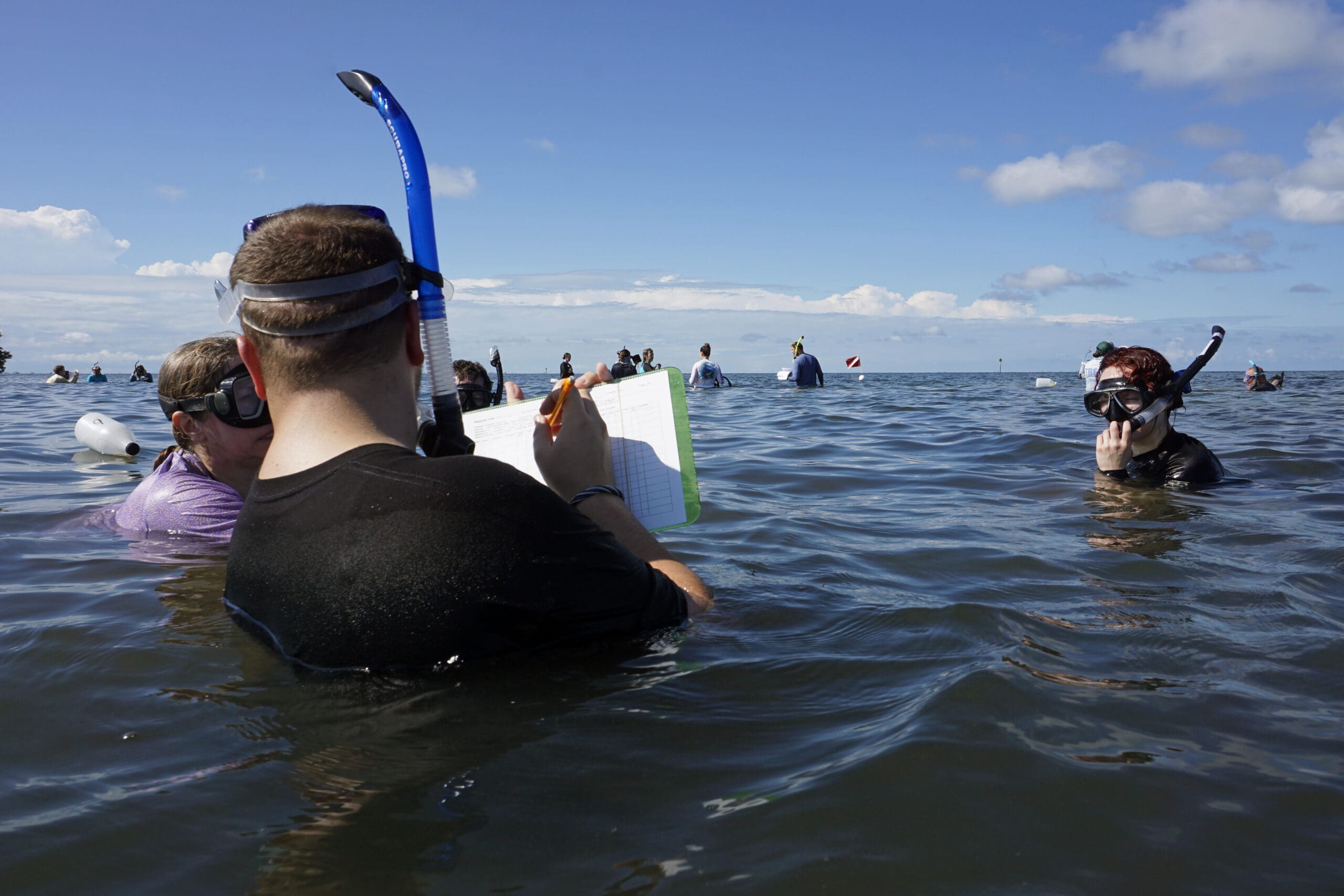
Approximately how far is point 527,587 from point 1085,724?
1339 millimetres

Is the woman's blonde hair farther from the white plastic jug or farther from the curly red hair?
the white plastic jug

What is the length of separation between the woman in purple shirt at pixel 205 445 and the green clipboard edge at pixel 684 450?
6.14 ft

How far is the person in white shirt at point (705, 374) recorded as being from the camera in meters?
23.0

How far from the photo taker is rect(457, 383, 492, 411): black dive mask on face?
566cm

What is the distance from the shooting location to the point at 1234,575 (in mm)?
3438

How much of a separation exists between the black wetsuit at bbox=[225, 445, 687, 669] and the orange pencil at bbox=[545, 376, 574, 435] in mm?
569

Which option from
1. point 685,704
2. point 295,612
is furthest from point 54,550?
point 685,704

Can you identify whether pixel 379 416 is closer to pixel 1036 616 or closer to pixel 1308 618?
pixel 1036 616

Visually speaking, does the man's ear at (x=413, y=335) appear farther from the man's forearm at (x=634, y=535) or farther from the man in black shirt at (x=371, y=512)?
the man's forearm at (x=634, y=535)

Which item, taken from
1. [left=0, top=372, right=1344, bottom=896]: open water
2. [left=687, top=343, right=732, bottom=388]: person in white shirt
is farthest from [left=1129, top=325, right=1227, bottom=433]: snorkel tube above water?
[left=687, top=343, right=732, bottom=388]: person in white shirt

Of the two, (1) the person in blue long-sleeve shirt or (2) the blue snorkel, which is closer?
(2) the blue snorkel

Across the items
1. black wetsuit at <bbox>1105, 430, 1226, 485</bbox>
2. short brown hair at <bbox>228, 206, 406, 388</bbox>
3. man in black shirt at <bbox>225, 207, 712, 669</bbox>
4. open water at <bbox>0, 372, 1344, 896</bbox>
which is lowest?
open water at <bbox>0, 372, 1344, 896</bbox>

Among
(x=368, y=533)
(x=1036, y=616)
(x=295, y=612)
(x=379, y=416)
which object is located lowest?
(x=1036, y=616)

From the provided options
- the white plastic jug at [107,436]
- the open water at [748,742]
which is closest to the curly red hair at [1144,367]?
the open water at [748,742]
